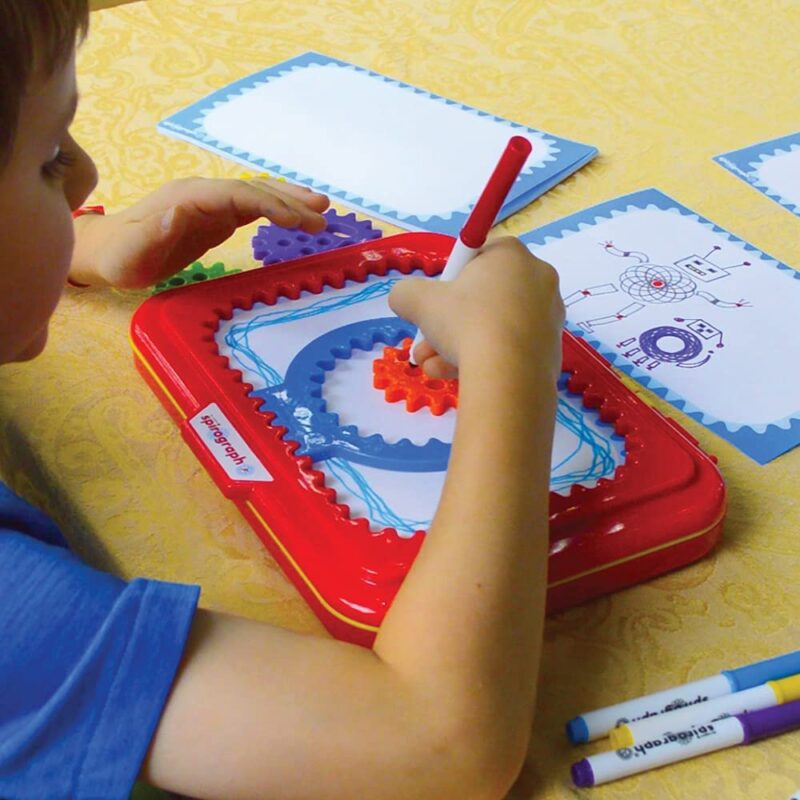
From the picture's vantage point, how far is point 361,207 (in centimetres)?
81

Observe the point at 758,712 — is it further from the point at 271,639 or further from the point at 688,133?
the point at 688,133

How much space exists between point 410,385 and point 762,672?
23 centimetres

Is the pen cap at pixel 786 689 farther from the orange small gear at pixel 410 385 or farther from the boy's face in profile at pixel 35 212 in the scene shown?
the boy's face in profile at pixel 35 212

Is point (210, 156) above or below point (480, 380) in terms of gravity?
below

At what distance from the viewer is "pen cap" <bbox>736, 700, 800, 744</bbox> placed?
1.52 feet

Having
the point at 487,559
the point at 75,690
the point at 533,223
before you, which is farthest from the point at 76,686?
the point at 533,223

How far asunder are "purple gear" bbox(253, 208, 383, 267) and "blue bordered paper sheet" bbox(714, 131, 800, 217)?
290mm

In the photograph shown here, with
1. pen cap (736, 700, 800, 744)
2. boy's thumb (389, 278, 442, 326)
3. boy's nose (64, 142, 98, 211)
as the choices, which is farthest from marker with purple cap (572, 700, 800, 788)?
boy's nose (64, 142, 98, 211)

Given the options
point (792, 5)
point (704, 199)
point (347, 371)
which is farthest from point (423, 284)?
point (792, 5)

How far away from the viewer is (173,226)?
2.31ft

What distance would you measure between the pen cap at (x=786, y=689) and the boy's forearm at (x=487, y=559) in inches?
3.9

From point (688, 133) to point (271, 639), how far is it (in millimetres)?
617

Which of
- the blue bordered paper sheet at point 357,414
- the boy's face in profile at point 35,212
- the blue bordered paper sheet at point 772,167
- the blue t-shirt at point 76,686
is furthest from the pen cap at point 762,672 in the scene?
the blue bordered paper sheet at point 772,167

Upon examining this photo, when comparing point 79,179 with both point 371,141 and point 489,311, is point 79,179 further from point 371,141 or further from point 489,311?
point 371,141
